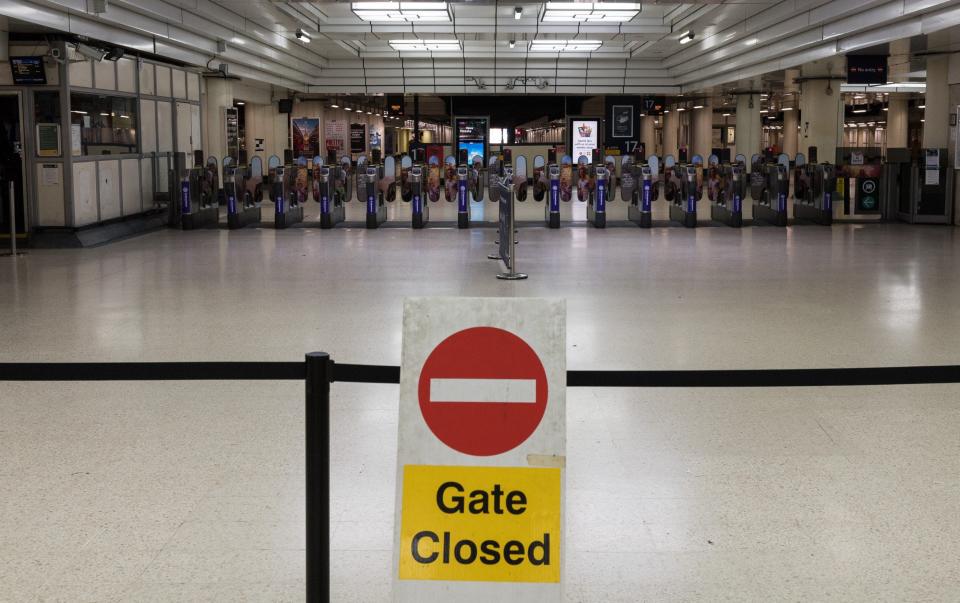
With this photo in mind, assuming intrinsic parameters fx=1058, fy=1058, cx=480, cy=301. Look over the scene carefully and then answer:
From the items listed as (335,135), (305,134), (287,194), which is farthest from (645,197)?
(335,135)

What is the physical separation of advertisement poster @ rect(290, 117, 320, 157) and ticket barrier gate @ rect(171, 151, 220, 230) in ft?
37.8

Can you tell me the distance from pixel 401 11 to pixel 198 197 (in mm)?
4372

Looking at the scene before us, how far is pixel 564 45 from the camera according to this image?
2342 cm

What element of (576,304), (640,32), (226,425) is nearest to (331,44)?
(640,32)

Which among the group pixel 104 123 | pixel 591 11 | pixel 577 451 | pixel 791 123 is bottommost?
pixel 577 451

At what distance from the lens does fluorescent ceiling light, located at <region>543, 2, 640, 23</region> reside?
15859mm

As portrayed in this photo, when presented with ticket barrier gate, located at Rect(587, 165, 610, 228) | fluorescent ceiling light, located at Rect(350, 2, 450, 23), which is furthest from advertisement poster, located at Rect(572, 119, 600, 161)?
ticket barrier gate, located at Rect(587, 165, 610, 228)

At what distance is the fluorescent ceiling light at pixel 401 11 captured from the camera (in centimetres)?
1600

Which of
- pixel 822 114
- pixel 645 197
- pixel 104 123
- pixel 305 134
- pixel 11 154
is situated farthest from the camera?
pixel 305 134

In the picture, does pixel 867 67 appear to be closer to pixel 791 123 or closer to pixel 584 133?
pixel 584 133

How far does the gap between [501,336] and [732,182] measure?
15.5 meters

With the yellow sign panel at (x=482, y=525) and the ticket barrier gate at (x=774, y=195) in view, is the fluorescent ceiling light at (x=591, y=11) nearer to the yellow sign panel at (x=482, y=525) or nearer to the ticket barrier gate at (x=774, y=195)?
the ticket barrier gate at (x=774, y=195)

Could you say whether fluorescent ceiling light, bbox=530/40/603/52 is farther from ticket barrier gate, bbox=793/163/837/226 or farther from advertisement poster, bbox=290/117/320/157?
advertisement poster, bbox=290/117/320/157

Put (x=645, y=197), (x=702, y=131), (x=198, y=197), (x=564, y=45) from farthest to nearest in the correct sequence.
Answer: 1. (x=702, y=131)
2. (x=564, y=45)
3. (x=645, y=197)
4. (x=198, y=197)
